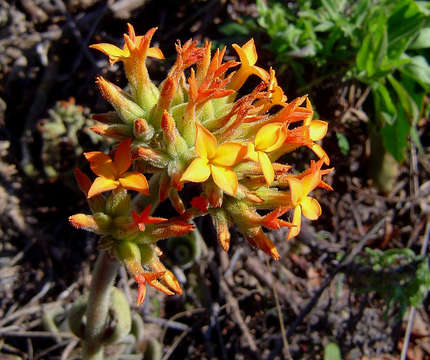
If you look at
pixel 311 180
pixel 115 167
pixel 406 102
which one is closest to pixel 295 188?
pixel 311 180

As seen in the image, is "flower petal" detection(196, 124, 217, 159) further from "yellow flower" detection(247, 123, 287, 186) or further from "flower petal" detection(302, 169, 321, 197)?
"flower petal" detection(302, 169, 321, 197)

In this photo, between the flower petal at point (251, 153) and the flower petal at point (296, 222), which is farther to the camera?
the flower petal at point (296, 222)

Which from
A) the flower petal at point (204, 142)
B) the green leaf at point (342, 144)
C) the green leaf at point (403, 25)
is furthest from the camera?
the green leaf at point (342, 144)

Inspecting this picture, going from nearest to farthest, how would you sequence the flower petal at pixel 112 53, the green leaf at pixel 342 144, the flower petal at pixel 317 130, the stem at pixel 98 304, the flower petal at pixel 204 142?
the flower petal at pixel 204 142
the flower petal at pixel 112 53
the flower petal at pixel 317 130
the stem at pixel 98 304
the green leaf at pixel 342 144

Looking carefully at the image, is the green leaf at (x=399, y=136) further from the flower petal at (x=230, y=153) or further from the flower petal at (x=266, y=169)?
the flower petal at (x=230, y=153)

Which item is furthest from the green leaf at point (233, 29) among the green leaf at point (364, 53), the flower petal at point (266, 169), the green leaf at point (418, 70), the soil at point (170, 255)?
the flower petal at point (266, 169)

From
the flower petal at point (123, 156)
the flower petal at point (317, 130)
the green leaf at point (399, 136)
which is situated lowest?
the green leaf at point (399, 136)

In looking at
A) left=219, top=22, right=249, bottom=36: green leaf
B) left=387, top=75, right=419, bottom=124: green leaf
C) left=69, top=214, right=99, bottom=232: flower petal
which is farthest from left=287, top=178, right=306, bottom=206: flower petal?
left=219, top=22, right=249, bottom=36: green leaf

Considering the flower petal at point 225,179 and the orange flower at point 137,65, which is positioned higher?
the orange flower at point 137,65
